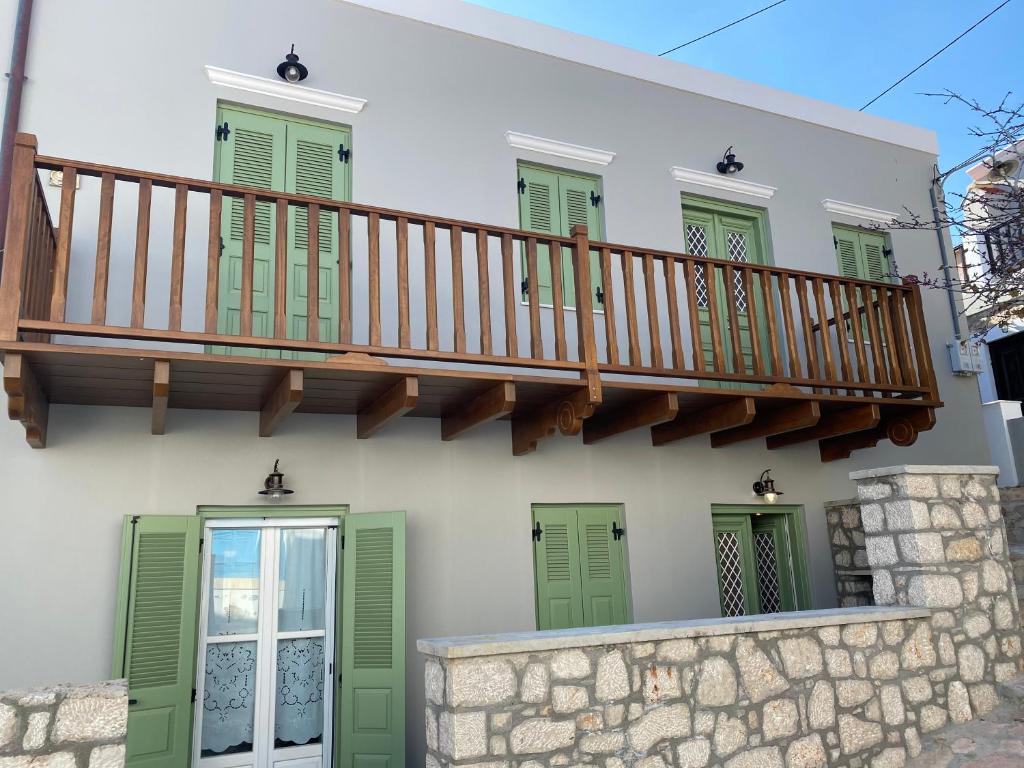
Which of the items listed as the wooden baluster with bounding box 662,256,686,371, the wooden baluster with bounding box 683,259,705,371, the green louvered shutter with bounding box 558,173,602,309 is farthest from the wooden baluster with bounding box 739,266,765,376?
the green louvered shutter with bounding box 558,173,602,309

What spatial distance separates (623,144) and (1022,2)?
398 centimetres

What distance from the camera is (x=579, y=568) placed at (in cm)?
668

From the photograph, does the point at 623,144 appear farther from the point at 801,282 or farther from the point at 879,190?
the point at 879,190

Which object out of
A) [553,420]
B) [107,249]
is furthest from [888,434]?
[107,249]

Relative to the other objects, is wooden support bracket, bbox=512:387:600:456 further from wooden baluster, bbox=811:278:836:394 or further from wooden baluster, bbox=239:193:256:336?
wooden baluster, bbox=239:193:256:336

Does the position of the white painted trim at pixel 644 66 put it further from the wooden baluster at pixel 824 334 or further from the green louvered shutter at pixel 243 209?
the wooden baluster at pixel 824 334

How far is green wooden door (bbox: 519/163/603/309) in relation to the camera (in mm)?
7145

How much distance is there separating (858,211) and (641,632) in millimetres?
6544

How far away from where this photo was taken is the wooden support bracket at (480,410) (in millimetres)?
5414

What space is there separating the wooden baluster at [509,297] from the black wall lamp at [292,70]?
7.29 feet

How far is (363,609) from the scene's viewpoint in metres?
5.58

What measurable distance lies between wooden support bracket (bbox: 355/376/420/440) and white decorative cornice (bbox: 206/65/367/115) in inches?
99.8

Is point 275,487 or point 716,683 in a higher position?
point 275,487

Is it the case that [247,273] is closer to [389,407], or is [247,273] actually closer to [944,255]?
[389,407]
